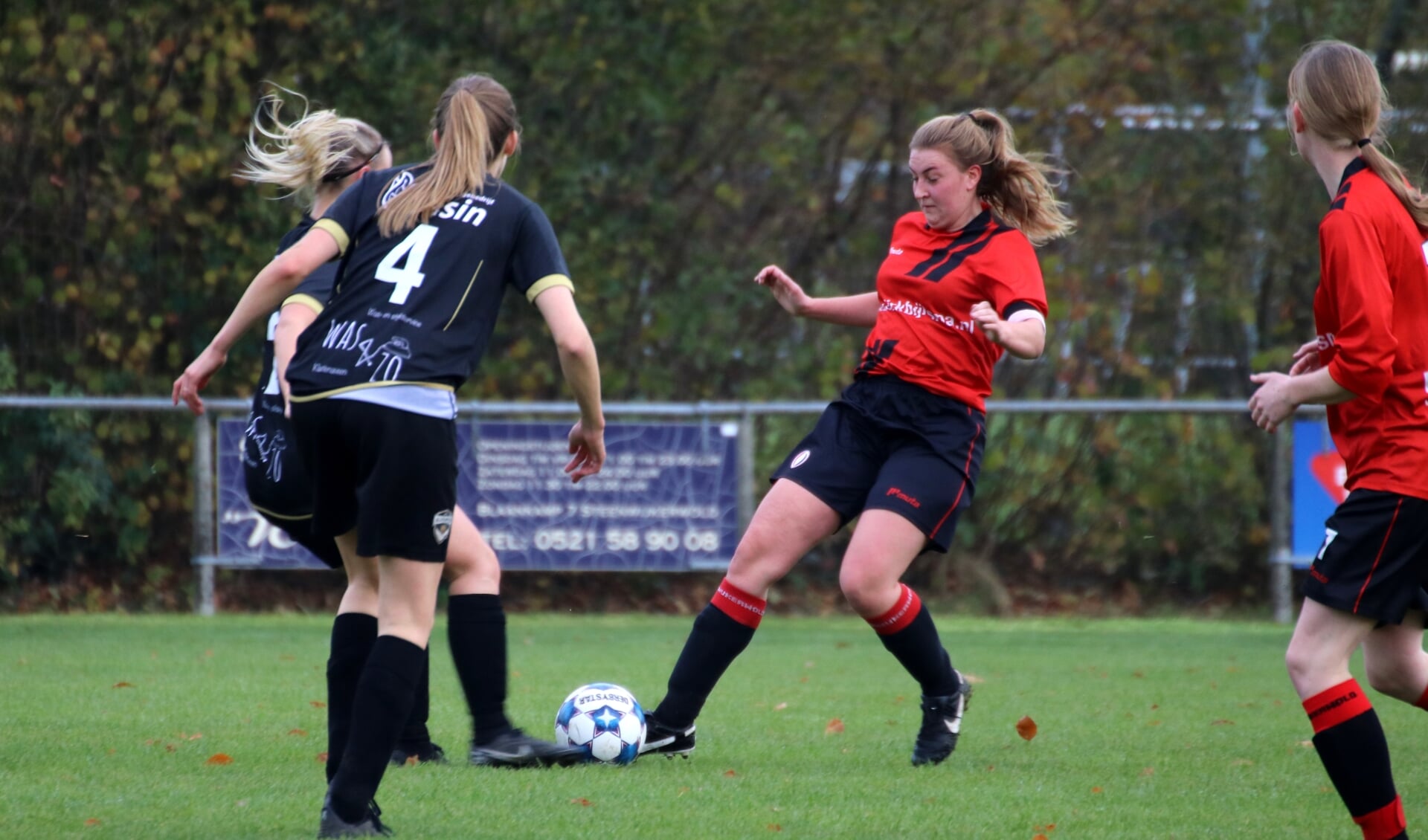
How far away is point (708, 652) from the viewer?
17.0 feet

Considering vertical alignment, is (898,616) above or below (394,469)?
below

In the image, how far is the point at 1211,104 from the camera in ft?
41.4

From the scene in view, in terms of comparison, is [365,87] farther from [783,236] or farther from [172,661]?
[172,661]

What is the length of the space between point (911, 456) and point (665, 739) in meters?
1.22

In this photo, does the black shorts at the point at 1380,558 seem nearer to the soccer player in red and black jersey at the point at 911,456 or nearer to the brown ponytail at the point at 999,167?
the soccer player in red and black jersey at the point at 911,456

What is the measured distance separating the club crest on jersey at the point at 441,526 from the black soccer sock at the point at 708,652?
5.09 ft

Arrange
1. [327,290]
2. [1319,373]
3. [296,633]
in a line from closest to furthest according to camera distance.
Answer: [1319,373] < [327,290] < [296,633]

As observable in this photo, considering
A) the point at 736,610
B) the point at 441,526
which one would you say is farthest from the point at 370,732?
the point at 736,610

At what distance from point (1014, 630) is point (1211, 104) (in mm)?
4844

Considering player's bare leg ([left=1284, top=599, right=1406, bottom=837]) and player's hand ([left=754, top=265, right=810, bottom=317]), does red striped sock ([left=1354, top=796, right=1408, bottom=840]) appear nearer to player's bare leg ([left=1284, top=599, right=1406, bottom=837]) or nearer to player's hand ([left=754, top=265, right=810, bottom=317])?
player's bare leg ([left=1284, top=599, right=1406, bottom=837])

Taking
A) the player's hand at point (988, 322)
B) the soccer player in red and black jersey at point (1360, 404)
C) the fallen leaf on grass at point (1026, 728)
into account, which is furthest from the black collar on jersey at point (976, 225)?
the fallen leaf on grass at point (1026, 728)

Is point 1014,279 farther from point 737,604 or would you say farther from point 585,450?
point 585,450

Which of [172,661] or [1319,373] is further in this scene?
[172,661]

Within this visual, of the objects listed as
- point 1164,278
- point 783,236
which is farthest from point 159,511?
point 1164,278
